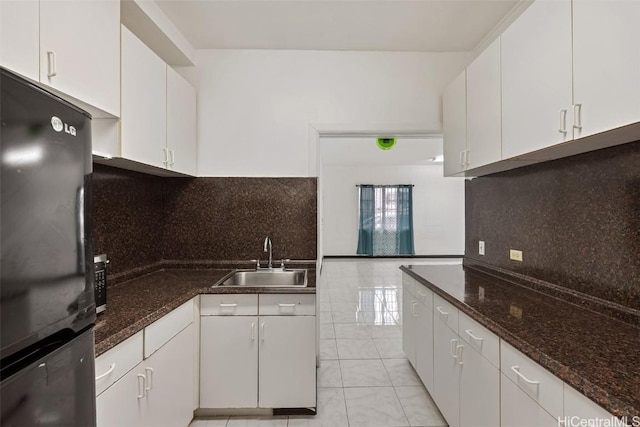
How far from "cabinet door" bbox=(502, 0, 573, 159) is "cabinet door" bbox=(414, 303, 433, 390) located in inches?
46.7

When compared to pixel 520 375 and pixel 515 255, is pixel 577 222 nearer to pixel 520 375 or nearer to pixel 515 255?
pixel 515 255

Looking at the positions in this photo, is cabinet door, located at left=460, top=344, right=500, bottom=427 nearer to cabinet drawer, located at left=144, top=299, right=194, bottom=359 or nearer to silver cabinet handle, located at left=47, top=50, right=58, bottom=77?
cabinet drawer, located at left=144, top=299, right=194, bottom=359

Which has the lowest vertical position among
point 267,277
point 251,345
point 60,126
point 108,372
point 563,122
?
point 251,345

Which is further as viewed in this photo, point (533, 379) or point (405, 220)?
point (405, 220)

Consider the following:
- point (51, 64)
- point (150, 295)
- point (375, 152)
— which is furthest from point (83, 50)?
point (375, 152)

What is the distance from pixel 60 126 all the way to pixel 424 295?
7.28 feet

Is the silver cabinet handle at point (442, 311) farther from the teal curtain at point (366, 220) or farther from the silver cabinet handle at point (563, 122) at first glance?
the teal curtain at point (366, 220)

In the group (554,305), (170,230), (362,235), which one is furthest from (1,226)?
(362,235)

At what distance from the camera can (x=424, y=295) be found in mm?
2348

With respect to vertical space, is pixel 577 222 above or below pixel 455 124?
below

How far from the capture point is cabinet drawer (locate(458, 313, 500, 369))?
1.39 meters

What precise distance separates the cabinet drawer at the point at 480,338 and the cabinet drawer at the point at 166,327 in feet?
5.05

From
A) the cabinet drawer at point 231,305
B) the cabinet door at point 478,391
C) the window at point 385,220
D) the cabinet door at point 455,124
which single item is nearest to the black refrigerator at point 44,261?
the cabinet drawer at point 231,305

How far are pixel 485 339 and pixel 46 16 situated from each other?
2.18 m
